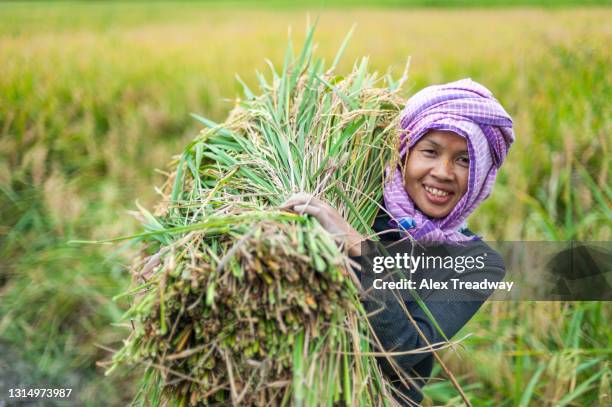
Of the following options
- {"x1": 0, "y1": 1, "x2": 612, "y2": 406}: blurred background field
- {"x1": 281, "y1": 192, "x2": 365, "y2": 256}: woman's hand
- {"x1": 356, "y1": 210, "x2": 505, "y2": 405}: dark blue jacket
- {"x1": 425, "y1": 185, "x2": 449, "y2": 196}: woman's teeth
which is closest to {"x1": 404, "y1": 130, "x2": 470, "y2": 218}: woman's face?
{"x1": 425, "y1": 185, "x2": 449, "y2": 196}: woman's teeth

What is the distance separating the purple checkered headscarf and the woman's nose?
0.20ft

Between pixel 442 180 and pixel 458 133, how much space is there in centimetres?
14

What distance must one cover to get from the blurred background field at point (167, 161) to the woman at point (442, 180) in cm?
63

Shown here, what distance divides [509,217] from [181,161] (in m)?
2.10

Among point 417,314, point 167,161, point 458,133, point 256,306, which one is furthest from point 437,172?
point 167,161

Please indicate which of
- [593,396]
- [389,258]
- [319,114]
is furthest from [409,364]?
[593,396]

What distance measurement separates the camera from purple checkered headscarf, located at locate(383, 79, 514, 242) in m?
1.56

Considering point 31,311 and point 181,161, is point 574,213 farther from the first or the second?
point 31,311

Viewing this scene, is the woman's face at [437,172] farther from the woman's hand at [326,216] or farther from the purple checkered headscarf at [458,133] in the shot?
the woman's hand at [326,216]

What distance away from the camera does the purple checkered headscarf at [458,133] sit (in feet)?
5.12

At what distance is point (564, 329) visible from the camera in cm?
259

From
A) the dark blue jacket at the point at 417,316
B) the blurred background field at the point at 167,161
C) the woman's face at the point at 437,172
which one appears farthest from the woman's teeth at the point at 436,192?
the blurred background field at the point at 167,161

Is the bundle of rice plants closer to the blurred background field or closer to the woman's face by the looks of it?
the woman's face

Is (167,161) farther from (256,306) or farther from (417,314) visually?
(256,306)
